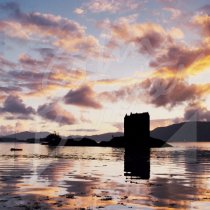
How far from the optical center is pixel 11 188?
33.1 m

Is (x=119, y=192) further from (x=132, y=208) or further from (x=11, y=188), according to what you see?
(x=11, y=188)

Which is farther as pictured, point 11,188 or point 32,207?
point 11,188

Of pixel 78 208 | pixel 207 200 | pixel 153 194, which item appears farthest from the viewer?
pixel 153 194

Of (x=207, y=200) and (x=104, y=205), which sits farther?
(x=207, y=200)

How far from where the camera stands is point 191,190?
108ft

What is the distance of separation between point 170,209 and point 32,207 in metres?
8.81

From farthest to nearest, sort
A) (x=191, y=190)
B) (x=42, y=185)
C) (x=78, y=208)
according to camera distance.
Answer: (x=42, y=185) < (x=191, y=190) < (x=78, y=208)

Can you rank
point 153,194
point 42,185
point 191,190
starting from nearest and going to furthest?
point 153,194
point 191,190
point 42,185

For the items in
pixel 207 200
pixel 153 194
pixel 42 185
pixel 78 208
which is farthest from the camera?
pixel 42 185

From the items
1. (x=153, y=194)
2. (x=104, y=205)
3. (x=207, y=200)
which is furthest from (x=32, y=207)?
(x=207, y=200)

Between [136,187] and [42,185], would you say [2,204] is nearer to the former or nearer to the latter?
[42,185]

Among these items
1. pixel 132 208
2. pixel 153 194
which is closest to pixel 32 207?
pixel 132 208

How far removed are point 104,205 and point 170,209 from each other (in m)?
4.35

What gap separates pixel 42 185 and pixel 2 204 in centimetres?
1095
